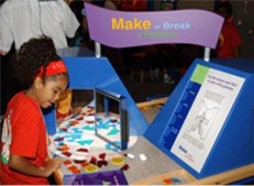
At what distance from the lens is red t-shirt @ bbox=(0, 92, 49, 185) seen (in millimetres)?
1096

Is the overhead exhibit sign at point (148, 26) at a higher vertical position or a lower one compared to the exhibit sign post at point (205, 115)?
higher

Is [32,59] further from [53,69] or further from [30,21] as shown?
[30,21]

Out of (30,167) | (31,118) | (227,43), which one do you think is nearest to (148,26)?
(31,118)

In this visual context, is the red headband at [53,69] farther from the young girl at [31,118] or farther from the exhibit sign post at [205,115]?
the exhibit sign post at [205,115]

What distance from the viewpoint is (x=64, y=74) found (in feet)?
3.98

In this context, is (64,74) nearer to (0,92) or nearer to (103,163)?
(103,163)

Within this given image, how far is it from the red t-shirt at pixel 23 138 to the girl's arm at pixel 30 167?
2 cm

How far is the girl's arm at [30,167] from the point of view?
1095 millimetres

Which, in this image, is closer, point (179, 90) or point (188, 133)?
point (188, 133)

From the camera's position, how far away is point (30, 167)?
1.11m

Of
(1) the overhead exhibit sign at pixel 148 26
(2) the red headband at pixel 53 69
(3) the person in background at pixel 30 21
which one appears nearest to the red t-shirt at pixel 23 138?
(2) the red headband at pixel 53 69

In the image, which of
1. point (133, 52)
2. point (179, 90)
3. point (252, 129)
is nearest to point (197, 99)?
point (179, 90)

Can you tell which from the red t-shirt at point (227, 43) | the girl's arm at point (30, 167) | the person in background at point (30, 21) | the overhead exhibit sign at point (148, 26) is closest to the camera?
the girl's arm at point (30, 167)

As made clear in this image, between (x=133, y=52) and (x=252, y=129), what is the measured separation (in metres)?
4.10
